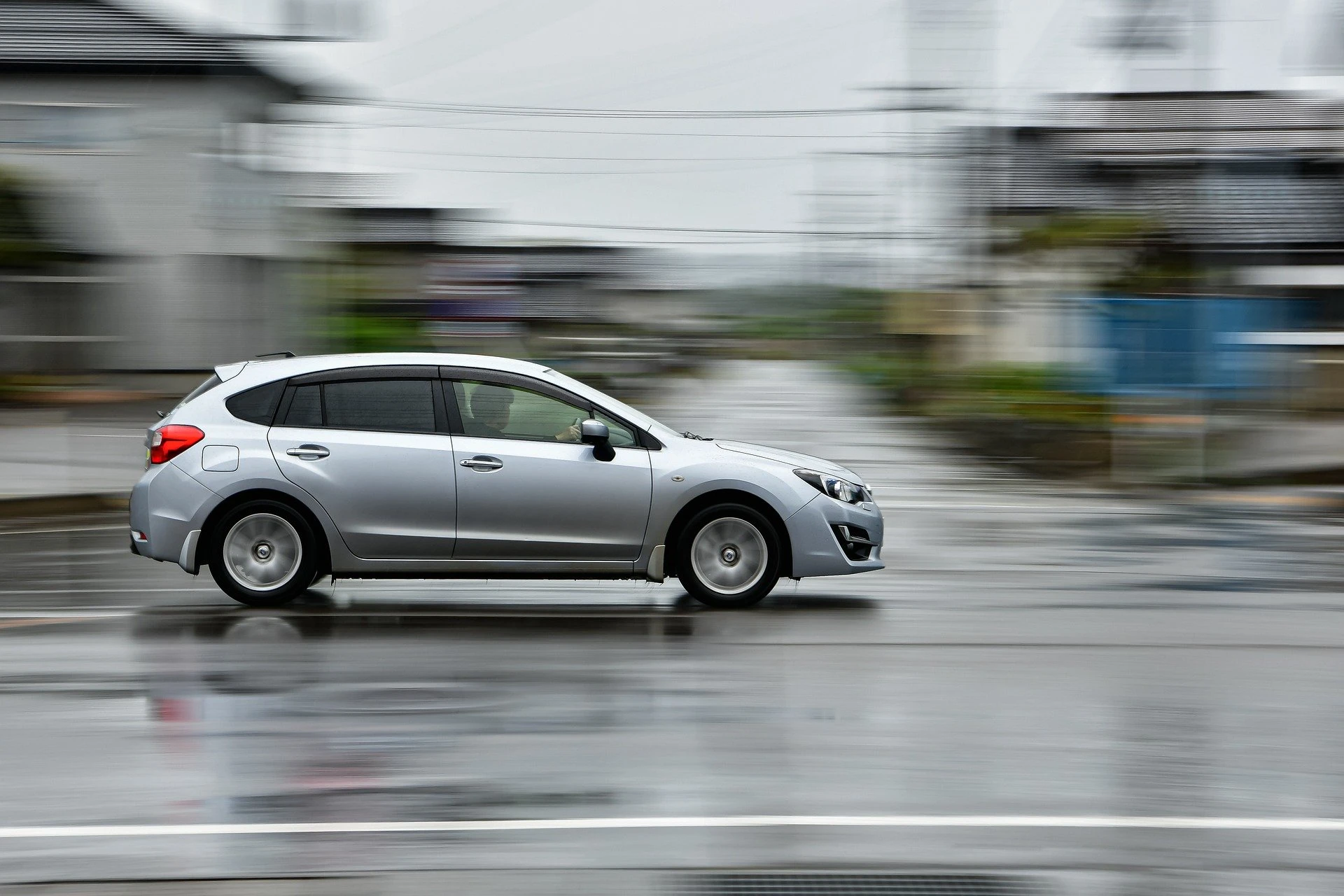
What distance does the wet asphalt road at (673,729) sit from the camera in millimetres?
4590

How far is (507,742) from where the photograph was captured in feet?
19.3

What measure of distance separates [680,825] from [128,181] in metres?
28.9

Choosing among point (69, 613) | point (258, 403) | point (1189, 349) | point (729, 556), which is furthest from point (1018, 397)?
point (69, 613)

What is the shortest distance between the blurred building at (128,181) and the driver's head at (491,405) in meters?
22.0

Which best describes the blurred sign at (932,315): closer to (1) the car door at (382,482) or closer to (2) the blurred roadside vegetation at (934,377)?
(2) the blurred roadside vegetation at (934,377)

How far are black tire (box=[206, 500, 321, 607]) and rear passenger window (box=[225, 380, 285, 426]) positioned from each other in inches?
21.2

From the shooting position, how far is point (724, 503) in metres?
9.11

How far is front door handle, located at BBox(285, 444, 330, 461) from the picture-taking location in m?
9.04

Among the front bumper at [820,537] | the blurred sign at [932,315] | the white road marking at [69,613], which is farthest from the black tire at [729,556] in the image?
the blurred sign at [932,315]

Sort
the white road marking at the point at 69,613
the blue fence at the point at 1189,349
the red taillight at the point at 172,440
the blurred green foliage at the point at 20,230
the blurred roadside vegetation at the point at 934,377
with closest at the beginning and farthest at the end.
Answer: the white road marking at the point at 69,613
the red taillight at the point at 172,440
the blue fence at the point at 1189,349
the blurred roadside vegetation at the point at 934,377
the blurred green foliage at the point at 20,230

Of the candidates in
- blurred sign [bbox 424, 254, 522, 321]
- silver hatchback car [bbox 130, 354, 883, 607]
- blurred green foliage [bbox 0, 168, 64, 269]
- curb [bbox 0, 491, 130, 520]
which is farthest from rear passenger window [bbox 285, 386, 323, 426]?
blurred sign [bbox 424, 254, 522, 321]

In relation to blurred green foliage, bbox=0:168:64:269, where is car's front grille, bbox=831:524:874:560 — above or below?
below

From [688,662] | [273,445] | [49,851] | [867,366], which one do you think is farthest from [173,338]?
[49,851]

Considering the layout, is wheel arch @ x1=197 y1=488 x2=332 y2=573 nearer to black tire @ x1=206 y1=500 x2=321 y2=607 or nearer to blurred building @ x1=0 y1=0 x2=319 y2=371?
black tire @ x1=206 y1=500 x2=321 y2=607
